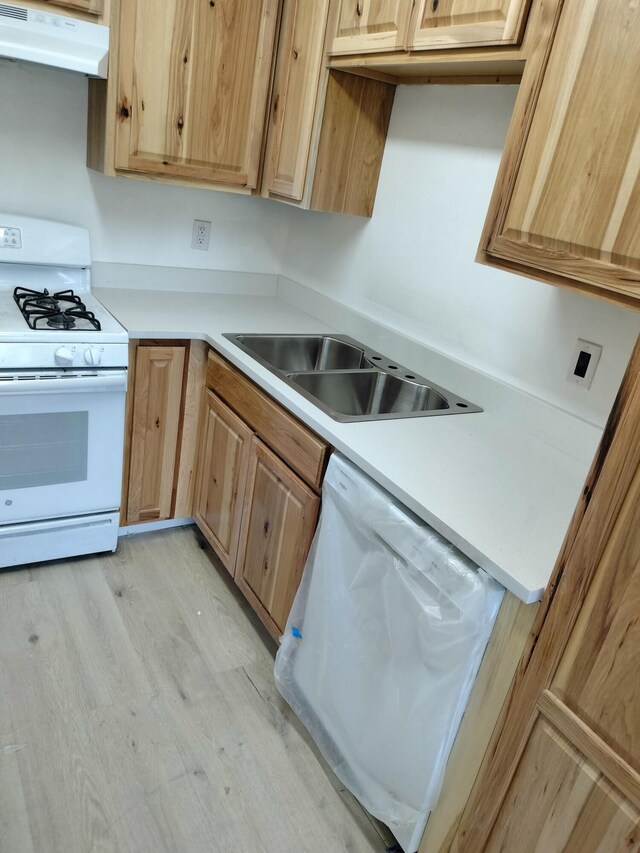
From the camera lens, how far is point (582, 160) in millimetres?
1188

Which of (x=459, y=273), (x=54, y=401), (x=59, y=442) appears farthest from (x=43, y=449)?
(x=459, y=273)

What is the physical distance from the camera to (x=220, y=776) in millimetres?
1556

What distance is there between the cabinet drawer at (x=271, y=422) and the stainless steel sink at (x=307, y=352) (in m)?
0.19

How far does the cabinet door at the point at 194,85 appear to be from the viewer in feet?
6.47

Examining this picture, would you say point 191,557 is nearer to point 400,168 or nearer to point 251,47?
point 400,168

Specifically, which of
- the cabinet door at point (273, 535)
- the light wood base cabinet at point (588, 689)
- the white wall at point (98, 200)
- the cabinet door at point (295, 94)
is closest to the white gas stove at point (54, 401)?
the white wall at point (98, 200)

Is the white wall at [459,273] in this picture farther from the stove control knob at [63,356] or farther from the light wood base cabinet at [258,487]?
the stove control knob at [63,356]

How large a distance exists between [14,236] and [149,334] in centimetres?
67

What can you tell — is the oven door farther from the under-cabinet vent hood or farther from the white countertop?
the under-cabinet vent hood

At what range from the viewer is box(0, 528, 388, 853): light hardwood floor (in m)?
1.42

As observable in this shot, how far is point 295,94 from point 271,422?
1.18 metres

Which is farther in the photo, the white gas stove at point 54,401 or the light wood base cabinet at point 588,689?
the white gas stove at point 54,401

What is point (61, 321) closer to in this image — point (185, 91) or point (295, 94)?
point (185, 91)

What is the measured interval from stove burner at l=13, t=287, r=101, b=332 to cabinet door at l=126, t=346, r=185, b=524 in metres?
0.22
